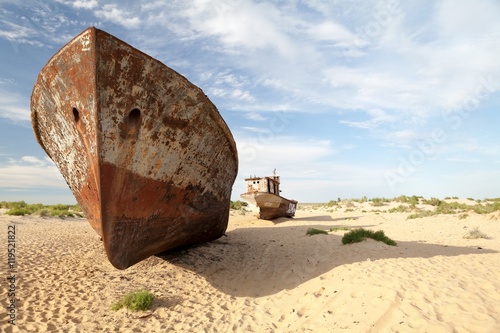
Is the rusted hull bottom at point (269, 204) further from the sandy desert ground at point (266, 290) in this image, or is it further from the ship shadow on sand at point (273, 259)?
the sandy desert ground at point (266, 290)

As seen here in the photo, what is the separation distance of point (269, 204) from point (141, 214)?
13406 mm

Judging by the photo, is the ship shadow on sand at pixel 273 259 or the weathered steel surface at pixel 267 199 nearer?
the ship shadow on sand at pixel 273 259

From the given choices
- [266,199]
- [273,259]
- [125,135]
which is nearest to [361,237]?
[273,259]

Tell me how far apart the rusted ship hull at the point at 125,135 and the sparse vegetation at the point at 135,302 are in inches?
21.9

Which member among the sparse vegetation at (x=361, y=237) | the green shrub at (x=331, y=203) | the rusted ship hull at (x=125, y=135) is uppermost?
the rusted ship hull at (x=125, y=135)

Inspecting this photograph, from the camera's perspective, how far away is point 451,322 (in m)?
3.84

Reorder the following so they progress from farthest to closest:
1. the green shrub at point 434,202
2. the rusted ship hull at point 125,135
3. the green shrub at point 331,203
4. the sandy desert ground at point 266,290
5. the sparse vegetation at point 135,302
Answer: the green shrub at point 331,203 → the green shrub at point 434,202 → the sparse vegetation at point 135,302 → the rusted ship hull at point 125,135 → the sandy desert ground at point 266,290

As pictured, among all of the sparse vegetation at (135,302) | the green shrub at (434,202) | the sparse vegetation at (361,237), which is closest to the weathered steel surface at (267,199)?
the sparse vegetation at (361,237)

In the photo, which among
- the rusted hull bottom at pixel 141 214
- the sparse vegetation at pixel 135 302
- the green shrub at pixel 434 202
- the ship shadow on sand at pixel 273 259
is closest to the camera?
the rusted hull bottom at pixel 141 214

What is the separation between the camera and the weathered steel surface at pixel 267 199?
17109 mm

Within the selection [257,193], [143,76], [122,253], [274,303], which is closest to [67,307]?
[122,253]

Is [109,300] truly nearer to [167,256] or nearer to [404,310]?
[167,256]

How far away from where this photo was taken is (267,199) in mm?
17469

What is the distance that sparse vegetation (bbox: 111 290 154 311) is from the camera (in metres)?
4.87
